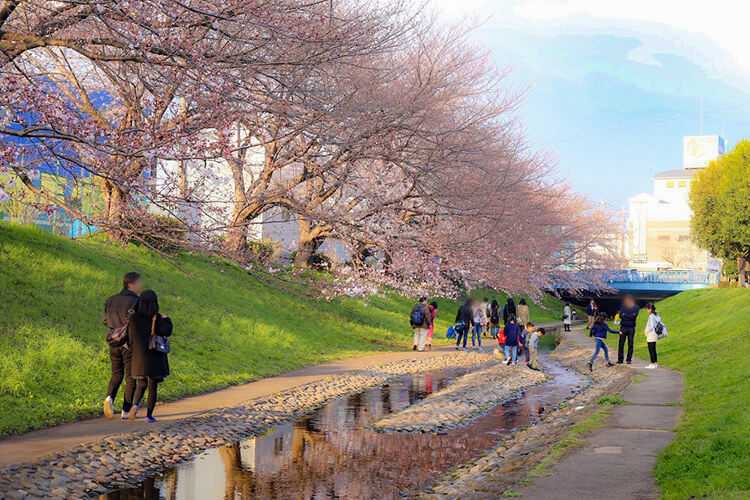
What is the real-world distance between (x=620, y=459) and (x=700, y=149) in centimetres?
14737

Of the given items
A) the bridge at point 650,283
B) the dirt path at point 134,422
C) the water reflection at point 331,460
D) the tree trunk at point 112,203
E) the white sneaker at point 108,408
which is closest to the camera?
the water reflection at point 331,460

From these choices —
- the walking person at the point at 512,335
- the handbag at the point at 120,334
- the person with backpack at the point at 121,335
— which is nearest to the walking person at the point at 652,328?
the walking person at the point at 512,335

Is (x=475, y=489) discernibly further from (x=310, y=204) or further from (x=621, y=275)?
(x=621, y=275)

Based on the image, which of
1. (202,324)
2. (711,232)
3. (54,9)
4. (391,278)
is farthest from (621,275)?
(54,9)

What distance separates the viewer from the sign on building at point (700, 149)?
453 ft

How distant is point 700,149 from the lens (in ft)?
462

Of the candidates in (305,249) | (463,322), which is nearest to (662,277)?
(463,322)

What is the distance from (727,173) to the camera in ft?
168

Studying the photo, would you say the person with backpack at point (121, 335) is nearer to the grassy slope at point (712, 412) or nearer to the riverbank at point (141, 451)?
the riverbank at point (141, 451)

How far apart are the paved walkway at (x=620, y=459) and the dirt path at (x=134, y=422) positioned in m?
5.68

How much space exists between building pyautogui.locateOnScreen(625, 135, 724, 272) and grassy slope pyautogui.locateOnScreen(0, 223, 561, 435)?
8440cm

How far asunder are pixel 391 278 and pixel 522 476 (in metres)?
19.0

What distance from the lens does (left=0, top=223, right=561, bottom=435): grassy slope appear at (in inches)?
451

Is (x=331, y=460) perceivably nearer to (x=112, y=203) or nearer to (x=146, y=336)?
(x=146, y=336)
